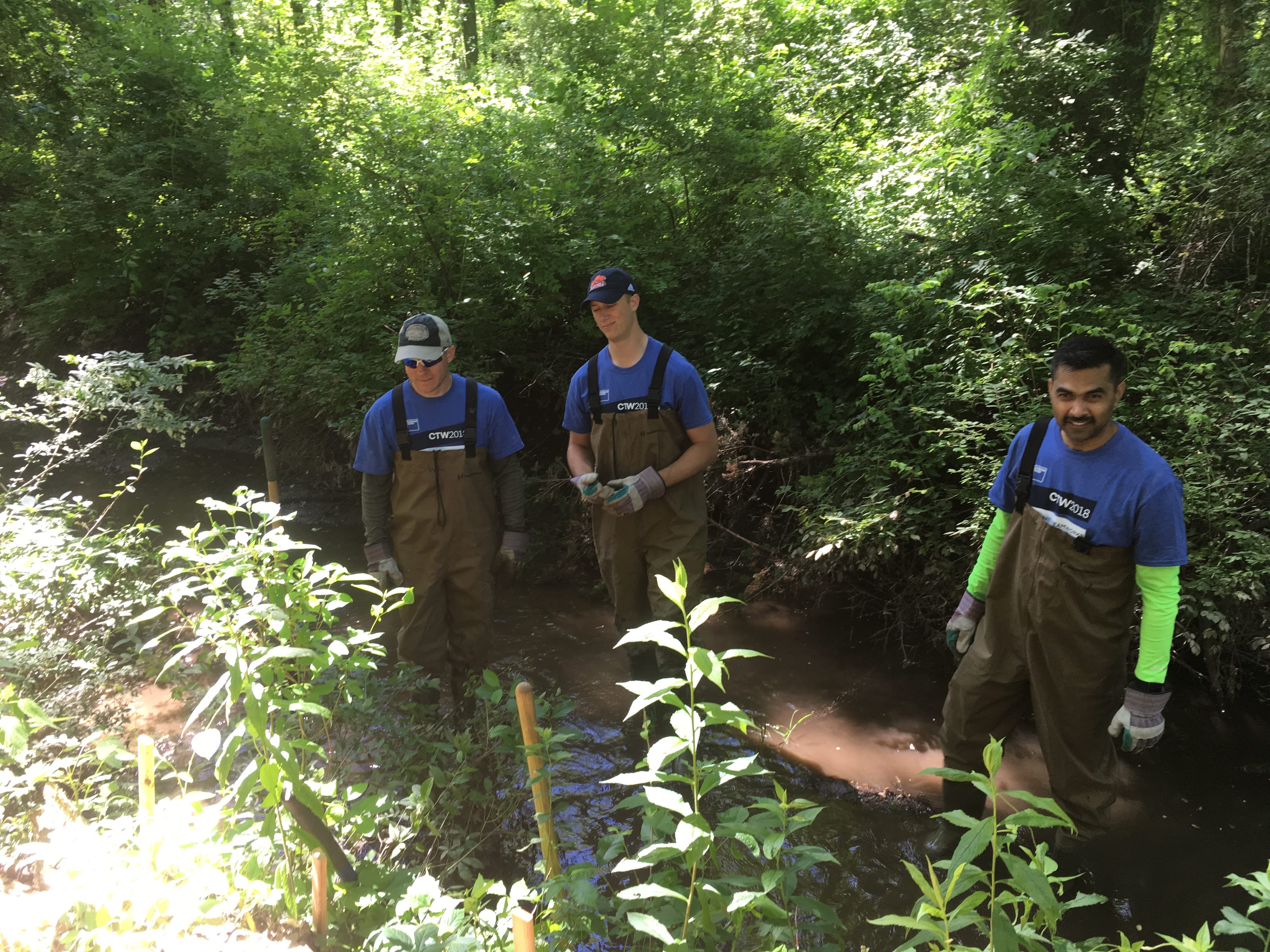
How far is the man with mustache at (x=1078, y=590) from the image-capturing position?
2625 millimetres

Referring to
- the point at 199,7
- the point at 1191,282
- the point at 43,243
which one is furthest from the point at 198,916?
the point at 199,7

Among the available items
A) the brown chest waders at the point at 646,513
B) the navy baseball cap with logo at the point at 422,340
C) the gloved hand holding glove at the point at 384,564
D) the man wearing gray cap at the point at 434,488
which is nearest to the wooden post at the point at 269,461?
the man wearing gray cap at the point at 434,488

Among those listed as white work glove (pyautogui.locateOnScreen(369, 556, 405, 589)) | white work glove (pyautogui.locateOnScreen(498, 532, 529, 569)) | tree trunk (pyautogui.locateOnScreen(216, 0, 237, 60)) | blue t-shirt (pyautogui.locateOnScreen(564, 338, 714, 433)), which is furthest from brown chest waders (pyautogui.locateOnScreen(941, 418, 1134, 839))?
tree trunk (pyautogui.locateOnScreen(216, 0, 237, 60))

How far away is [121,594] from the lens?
4562 mm

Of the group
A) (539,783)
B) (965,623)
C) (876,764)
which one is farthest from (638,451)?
(876,764)

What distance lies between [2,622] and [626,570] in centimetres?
302

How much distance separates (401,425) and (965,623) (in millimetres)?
2652

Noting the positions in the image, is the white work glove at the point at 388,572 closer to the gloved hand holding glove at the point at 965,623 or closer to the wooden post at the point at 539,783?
the wooden post at the point at 539,783

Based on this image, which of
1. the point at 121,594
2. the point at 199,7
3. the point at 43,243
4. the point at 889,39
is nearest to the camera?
the point at 121,594

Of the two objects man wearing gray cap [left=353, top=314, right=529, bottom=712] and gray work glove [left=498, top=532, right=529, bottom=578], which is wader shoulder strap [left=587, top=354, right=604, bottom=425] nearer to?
man wearing gray cap [left=353, top=314, right=529, bottom=712]

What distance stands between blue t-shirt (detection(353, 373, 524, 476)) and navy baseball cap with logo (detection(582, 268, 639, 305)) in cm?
74

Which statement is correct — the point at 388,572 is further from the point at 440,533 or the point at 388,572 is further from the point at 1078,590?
the point at 1078,590

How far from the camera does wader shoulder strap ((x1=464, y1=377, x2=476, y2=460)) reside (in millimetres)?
3916

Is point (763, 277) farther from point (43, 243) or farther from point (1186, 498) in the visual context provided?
point (43, 243)
